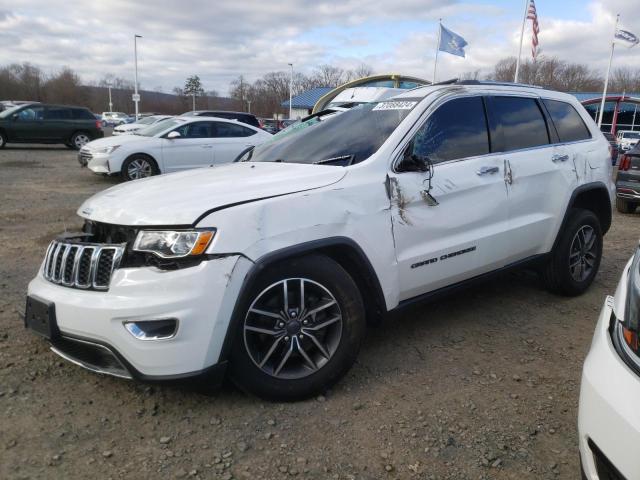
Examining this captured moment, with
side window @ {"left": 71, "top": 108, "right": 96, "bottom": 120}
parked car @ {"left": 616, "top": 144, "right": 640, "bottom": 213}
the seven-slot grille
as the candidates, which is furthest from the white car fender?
side window @ {"left": 71, "top": 108, "right": 96, "bottom": 120}

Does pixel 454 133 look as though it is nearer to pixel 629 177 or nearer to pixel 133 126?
pixel 629 177

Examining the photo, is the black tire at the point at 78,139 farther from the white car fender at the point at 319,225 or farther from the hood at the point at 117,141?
the white car fender at the point at 319,225

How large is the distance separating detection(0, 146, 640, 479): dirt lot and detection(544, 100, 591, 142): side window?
5.46ft

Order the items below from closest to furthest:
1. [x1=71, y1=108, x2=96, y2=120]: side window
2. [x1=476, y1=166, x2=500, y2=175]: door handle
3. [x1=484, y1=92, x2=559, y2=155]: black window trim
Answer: [x1=476, y1=166, x2=500, y2=175]: door handle, [x1=484, y1=92, x2=559, y2=155]: black window trim, [x1=71, y1=108, x2=96, y2=120]: side window

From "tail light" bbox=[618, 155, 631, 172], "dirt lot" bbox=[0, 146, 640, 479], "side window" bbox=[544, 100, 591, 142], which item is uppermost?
"side window" bbox=[544, 100, 591, 142]

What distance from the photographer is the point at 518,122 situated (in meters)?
4.05

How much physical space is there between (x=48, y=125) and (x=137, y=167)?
10641 millimetres

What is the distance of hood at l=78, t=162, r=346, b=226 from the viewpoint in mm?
2516

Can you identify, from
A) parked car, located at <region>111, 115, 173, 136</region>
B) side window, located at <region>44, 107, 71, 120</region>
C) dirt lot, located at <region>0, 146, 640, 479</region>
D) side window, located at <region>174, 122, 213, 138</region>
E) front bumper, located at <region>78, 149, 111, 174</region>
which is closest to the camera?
dirt lot, located at <region>0, 146, 640, 479</region>

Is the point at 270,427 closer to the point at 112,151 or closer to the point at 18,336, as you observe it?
the point at 18,336

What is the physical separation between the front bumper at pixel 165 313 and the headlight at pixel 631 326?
1.58 m

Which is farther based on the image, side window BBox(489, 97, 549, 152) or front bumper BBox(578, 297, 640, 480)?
side window BBox(489, 97, 549, 152)

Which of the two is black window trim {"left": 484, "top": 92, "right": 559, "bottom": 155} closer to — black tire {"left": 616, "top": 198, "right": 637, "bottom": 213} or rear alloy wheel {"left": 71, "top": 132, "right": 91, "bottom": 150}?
black tire {"left": 616, "top": 198, "right": 637, "bottom": 213}

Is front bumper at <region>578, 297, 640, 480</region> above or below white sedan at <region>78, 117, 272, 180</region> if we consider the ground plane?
below
